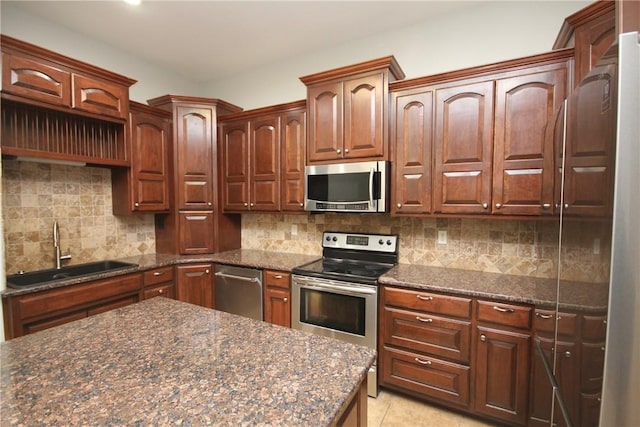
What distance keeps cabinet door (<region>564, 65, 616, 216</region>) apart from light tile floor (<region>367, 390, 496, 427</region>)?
1.59 meters

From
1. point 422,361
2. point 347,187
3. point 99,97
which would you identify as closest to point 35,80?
point 99,97

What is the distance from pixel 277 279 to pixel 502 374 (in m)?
1.75

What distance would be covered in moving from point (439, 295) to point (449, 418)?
2.78ft

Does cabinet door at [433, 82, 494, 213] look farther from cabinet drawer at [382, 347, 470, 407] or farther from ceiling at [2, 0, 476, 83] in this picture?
cabinet drawer at [382, 347, 470, 407]

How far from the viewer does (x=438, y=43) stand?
2.48 metres

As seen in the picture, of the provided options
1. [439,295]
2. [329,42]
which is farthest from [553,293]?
[329,42]

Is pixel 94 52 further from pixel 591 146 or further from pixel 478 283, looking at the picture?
pixel 478 283

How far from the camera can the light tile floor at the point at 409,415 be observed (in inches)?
75.9

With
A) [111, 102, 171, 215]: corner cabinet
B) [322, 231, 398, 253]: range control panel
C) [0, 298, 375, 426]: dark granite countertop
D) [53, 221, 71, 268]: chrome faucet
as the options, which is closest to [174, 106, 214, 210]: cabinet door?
[111, 102, 171, 215]: corner cabinet

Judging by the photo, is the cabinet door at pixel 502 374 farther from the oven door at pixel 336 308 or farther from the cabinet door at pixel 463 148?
the cabinet door at pixel 463 148

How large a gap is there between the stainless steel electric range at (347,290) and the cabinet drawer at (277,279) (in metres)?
0.08

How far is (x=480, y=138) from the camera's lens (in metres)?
2.05

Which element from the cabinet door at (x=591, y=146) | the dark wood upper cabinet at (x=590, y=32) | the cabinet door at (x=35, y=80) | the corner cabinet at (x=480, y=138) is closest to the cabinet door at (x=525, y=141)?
the corner cabinet at (x=480, y=138)

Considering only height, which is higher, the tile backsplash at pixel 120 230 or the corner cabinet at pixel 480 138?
the corner cabinet at pixel 480 138
